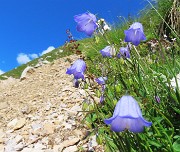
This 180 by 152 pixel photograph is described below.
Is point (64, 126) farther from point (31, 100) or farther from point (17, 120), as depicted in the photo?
point (31, 100)

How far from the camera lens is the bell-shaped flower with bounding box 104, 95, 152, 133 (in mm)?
1745

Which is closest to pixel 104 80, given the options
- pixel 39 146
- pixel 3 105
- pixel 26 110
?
pixel 39 146

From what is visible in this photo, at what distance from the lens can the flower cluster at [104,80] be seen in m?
1.76

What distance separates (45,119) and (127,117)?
3.58m

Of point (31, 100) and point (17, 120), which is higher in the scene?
point (31, 100)

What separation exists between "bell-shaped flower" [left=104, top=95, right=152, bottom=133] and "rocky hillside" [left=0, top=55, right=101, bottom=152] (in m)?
1.36

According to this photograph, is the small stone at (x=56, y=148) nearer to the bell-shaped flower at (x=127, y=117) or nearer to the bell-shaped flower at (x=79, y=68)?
the bell-shaped flower at (x=79, y=68)

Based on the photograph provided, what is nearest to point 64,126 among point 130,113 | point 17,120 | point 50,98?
point 17,120

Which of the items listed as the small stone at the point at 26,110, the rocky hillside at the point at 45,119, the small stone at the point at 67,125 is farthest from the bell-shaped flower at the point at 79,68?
the small stone at the point at 26,110

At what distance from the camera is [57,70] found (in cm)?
893

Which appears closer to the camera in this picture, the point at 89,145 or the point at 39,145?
the point at 89,145

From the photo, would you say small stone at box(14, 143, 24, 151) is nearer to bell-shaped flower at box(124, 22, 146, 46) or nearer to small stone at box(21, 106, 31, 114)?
small stone at box(21, 106, 31, 114)

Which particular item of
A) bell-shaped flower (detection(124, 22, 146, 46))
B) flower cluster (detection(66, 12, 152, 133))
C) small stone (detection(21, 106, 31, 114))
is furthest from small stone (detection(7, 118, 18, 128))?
bell-shaped flower (detection(124, 22, 146, 46))

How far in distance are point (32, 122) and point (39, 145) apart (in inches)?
32.6
